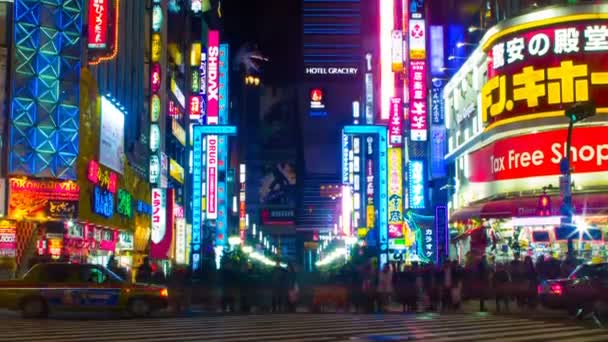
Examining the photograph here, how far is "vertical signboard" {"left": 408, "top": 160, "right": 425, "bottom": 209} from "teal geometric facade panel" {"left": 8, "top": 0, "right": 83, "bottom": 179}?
19905mm

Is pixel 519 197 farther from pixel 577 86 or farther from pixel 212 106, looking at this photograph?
pixel 212 106

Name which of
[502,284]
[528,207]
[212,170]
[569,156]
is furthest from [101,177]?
[569,156]

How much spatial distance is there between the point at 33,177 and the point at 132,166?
597 inches

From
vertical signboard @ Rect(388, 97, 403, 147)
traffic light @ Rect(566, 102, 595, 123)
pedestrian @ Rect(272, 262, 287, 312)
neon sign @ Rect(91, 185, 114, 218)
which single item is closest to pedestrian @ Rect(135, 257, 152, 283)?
pedestrian @ Rect(272, 262, 287, 312)

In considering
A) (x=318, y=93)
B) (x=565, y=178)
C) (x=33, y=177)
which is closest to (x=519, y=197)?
(x=565, y=178)

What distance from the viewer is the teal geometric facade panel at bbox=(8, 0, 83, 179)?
31.0 meters

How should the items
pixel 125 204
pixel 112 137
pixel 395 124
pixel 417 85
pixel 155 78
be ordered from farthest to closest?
1. pixel 155 78
2. pixel 395 124
3. pixel 125 204
4. pixel 417 85
5. pixel 112 137

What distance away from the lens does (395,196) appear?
44.3m

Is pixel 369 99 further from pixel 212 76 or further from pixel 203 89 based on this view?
pixel 203 89

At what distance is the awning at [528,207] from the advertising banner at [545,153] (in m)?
1.21

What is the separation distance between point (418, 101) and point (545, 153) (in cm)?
1138

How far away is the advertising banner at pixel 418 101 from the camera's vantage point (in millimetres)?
42750

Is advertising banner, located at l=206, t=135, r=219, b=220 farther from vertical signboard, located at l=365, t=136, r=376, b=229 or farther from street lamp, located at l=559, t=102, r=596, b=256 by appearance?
street lamp, located at l=559, t=102, r=596, b=256

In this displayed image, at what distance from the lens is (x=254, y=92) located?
14262 cm
